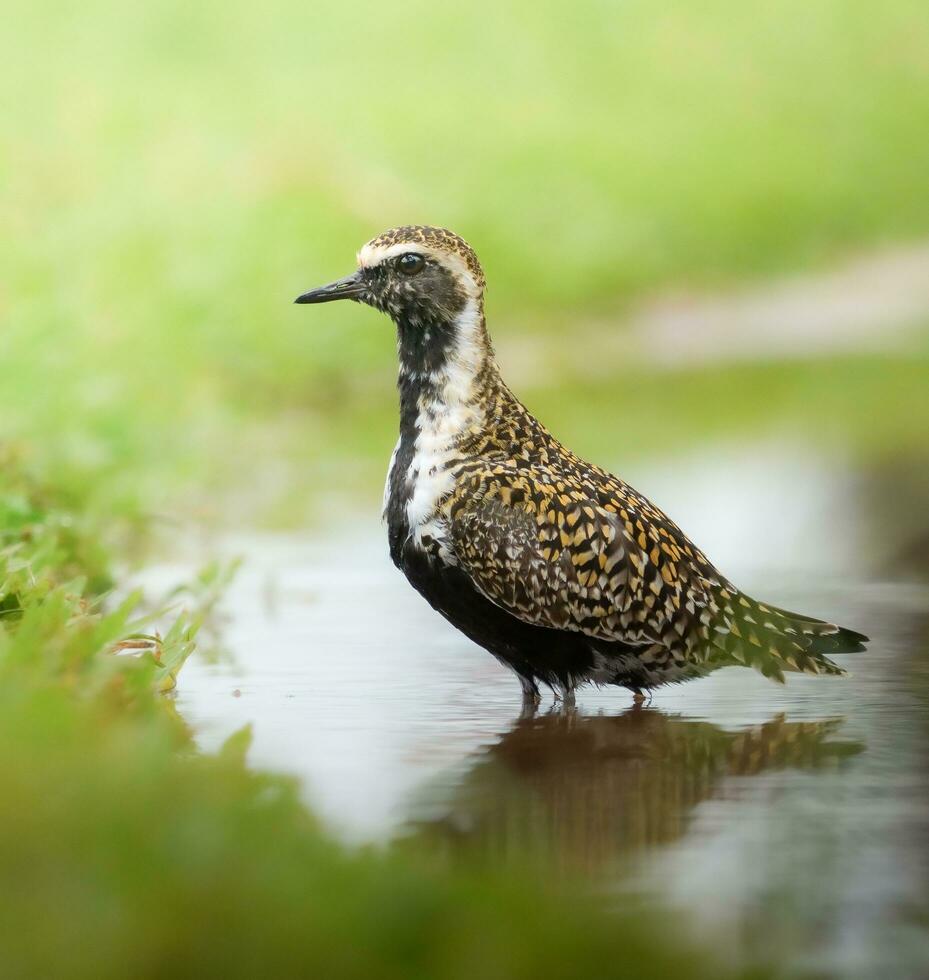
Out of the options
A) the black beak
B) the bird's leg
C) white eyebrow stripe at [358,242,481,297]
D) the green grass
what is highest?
the green grass

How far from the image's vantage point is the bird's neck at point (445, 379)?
7.70m

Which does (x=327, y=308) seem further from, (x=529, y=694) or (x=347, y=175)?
(x=529, y=694)

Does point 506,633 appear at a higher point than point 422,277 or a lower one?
lower

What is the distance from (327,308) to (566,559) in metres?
12.7

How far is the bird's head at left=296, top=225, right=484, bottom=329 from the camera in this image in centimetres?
780

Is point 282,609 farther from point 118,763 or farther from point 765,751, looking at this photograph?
point 118,763

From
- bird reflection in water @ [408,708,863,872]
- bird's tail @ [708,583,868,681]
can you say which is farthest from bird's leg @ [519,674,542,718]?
bird's tail @ [708,583,868,681]

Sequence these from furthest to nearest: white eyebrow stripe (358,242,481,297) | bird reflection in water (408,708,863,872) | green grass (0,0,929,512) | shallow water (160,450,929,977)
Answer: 1. green grass (0,0,929,512)
2. white eyebrow stripe (358,242,481,297)
3. bird reflection in water (408,708,863,872)
4. shallow water (160,450,929,977)

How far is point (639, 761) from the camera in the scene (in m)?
6.95

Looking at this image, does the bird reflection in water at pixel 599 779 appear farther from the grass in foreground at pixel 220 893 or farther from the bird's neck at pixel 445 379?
the bird's neck at pixel 445 379

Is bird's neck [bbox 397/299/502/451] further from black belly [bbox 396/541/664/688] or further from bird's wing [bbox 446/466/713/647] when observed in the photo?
black belly [bbox 396/541/664/688]

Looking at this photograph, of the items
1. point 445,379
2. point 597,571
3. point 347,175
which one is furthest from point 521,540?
point 347,175

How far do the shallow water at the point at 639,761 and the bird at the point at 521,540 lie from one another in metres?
0.21

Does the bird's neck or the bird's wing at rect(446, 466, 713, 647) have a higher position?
the bird's neck
